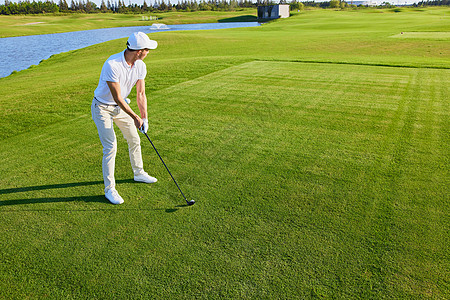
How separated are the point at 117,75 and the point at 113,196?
164 cm

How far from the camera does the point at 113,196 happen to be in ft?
14.6

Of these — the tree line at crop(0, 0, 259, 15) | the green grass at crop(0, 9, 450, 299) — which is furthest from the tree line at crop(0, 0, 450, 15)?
the green grass at crop(0, 9, 450, 299)

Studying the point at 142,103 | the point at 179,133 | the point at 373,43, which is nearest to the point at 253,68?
the point at 179,133

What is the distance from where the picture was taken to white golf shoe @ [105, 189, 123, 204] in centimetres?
440

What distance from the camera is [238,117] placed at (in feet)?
25.6

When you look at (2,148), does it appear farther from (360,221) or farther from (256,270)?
(360,221)

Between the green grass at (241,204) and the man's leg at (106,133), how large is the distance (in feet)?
1.16

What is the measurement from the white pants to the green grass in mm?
381

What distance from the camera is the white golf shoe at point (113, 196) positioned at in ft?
14.4

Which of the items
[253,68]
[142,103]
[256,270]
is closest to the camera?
[256,270]

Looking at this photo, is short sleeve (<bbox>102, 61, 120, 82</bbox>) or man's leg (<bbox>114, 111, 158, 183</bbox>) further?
man's leg (<bbox>114, 111, 158, 183</bbox>)

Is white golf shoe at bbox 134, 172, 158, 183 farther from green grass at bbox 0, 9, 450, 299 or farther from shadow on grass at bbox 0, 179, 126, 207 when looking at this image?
shadow on grass at bbox 0, 179, 126, 207

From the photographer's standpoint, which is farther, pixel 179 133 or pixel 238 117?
pixel 238 117

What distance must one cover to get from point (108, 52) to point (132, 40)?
2388 centimetres
